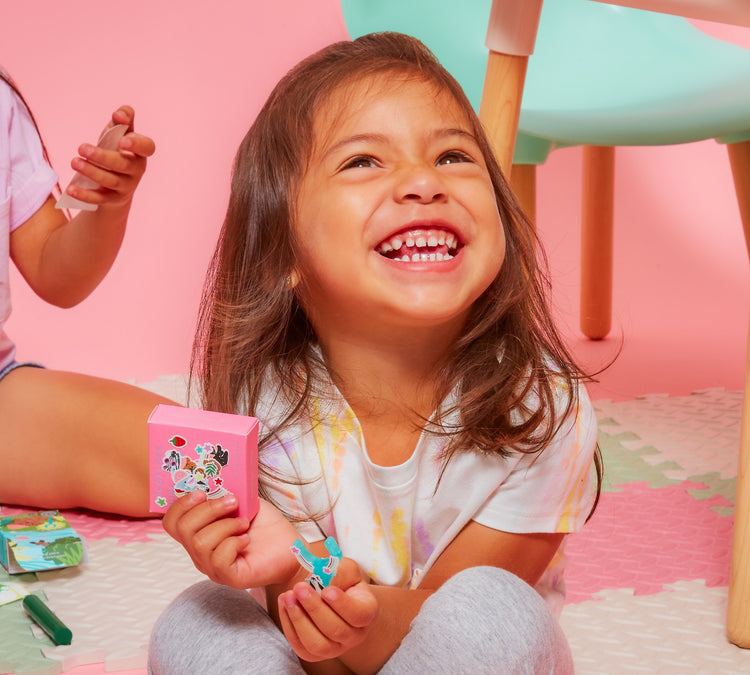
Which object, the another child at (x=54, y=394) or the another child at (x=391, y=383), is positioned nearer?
the another child at (x=391, y=383)

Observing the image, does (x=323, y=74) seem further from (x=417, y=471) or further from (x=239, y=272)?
(x=417, y=471)

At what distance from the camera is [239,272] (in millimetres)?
783

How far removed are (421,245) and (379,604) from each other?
0.74 feet

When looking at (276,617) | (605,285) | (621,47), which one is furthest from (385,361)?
(605,285)

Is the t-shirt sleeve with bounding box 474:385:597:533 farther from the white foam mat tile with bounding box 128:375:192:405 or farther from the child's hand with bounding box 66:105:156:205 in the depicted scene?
the white foam mat tile with bounding box 128:375:192:405

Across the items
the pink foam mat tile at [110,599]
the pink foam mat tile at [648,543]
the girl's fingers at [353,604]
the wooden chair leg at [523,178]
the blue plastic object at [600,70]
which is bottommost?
the pink foam mat tile at [110,599]

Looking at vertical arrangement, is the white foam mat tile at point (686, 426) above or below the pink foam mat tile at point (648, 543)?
above

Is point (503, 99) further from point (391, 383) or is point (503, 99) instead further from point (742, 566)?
point (742, 566)

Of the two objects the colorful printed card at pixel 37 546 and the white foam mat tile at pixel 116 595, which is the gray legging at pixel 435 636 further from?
the colorful printed card at pixel 37 546

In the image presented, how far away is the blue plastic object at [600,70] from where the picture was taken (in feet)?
3.92

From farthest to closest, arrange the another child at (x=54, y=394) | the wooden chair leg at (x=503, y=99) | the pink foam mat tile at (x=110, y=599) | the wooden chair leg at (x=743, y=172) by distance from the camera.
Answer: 1. the wooden chair leg at (x=743, y=172)
2. the another child at (x=54, y=394)
3. the wooden chair leg at (x=503, y=99)
4. the pink foam mat tile at (x=110, y=599)

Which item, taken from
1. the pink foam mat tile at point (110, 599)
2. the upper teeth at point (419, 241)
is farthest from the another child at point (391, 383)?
the pink foam mat tile at point (110, 599)

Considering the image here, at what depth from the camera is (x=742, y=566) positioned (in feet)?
2.78

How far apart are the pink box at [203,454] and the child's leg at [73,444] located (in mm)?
458
